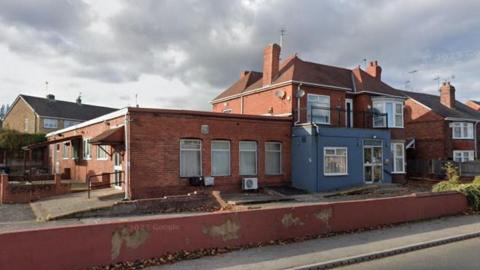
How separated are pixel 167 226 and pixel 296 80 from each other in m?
16.8

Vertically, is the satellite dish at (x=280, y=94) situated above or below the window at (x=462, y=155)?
above

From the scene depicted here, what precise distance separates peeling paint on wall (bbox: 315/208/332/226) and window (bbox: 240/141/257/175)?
9899 mm

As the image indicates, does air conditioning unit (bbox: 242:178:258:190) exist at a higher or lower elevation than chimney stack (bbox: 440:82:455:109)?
lower

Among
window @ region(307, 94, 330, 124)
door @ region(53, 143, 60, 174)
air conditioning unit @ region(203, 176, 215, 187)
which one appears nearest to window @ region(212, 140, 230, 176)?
air conditioning unit @ region(203, 176, 215, 187)

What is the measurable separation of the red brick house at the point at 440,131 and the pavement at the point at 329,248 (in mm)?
25069

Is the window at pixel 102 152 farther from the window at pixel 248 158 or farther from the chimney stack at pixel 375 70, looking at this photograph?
the chimney stack at pixel 375 70

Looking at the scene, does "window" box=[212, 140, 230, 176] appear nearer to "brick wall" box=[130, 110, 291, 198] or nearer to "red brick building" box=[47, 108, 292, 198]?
"red brick building" box=[47, 108, 292, 198]

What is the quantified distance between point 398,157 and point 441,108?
14.7 m

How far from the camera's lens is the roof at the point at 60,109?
53162 millimetres

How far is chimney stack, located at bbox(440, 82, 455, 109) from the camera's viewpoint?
134 ft

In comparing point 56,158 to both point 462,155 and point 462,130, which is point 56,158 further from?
point 462,130

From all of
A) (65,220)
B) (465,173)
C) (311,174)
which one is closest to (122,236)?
(65,220)

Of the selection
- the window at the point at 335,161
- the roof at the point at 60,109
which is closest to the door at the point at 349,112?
the window at the point at 335,161

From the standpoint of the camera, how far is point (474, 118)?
3872 cm
